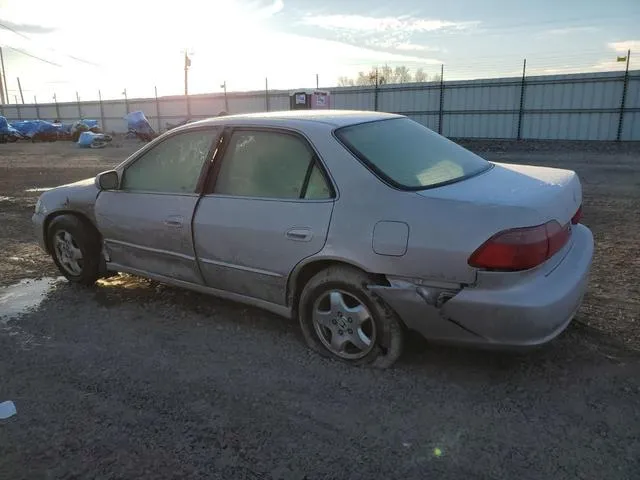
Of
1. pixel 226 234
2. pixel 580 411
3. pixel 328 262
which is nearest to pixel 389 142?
pixel 328 262

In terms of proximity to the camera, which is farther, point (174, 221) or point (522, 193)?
point (174, 221)

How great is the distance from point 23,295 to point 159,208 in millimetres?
1848

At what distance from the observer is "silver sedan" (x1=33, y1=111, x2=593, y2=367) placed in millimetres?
2705

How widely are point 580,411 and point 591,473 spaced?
1.64 feet

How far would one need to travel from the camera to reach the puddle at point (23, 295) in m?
4.35

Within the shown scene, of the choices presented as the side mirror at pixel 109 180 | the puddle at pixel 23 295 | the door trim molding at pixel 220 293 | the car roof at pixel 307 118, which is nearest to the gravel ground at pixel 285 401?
the puddle at pixel 23 295

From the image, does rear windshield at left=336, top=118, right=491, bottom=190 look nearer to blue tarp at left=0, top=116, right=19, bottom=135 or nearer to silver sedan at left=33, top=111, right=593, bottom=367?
silver sedan at left=33, top=111, right=593, bottom=367

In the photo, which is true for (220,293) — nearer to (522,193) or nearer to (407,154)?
(407,154)

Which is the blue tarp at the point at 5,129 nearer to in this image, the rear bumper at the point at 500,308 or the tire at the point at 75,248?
the tire at the point at 75,248

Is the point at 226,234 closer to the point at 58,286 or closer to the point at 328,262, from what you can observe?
the point at 328,262

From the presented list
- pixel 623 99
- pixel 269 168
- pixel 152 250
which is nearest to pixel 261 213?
pixel 269 168

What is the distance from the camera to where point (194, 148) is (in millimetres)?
3938

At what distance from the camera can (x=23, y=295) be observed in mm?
4742

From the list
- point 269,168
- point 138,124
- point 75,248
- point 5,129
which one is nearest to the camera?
point 269,168
